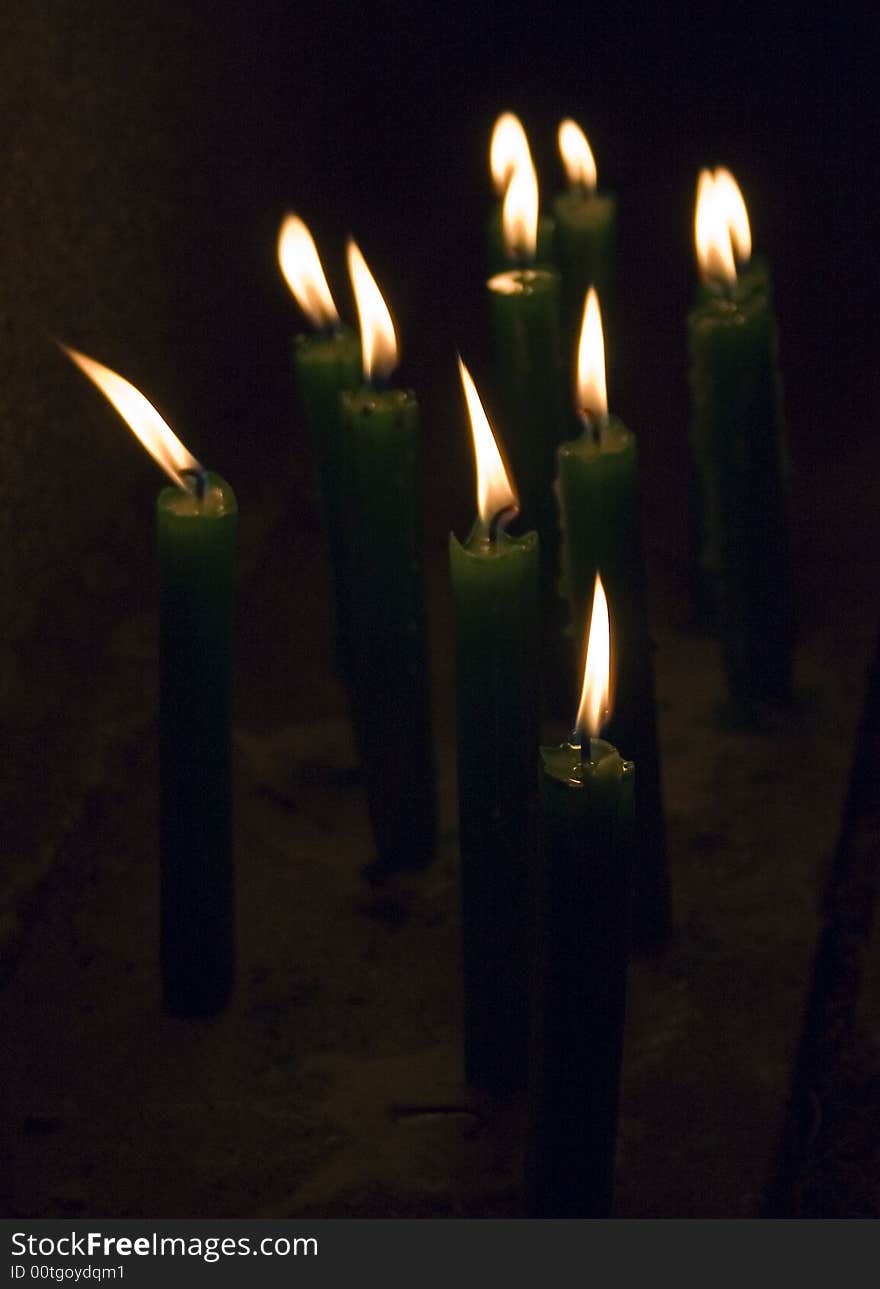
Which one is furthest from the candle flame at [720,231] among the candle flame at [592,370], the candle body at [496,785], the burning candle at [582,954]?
the burning candle at [582,954]

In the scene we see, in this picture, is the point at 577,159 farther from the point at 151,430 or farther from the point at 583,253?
the point at 151,430

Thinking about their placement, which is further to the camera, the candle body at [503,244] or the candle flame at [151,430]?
the candle body at [503,244]

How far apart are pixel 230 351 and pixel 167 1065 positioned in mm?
953

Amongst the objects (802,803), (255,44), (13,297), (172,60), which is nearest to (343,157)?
(255,44)

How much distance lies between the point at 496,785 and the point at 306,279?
1.66 ft

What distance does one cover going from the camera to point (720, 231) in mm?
1647

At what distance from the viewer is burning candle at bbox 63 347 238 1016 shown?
1.29m

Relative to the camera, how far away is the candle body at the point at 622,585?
4.48 feet

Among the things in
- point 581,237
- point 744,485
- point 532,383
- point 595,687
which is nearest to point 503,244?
point 581,237

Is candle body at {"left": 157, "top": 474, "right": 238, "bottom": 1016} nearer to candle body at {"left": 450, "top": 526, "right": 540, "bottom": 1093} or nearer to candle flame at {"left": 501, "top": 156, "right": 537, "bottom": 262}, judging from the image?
candle body at {"left": 450, "top": 526, "right": 540, "bottom": 1093}

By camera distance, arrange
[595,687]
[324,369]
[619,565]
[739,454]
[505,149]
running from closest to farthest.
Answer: [595,687]
[619,565]
[324,369]
[739,454]
[505,149]

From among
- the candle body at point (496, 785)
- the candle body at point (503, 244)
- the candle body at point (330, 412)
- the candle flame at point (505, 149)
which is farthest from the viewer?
the candle flame at point (505, 149)

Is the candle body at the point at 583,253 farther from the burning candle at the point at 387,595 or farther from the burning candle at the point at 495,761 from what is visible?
the burning candle at the point at 495,761

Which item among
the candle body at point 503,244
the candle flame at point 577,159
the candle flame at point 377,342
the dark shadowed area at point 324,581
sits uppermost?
the candle flame at point 577,159
